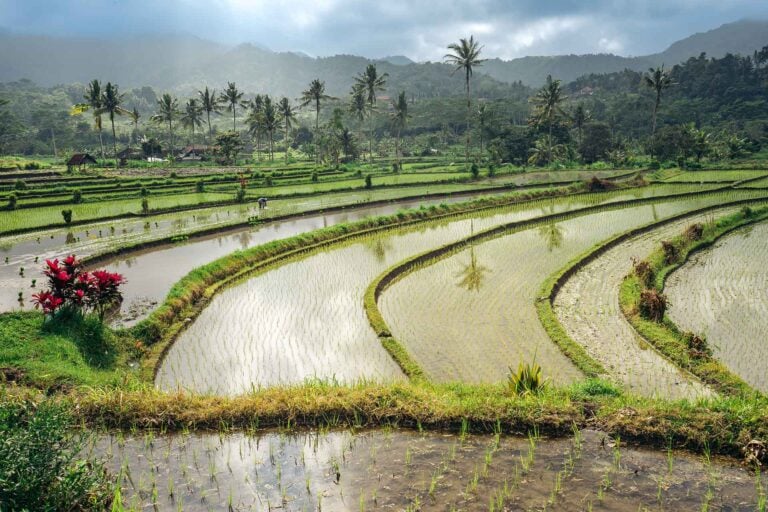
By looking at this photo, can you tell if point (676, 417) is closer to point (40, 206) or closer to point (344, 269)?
point (344, 269)

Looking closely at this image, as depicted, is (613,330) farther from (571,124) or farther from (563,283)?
(571,124)

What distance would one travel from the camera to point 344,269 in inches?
616

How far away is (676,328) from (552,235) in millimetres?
9669

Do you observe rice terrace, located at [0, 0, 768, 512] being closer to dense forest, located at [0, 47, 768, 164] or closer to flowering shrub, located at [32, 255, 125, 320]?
flowering shrub, located at [32, 255, 125, 320]

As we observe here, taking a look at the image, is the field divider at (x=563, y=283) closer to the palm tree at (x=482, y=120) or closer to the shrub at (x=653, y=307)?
the shrub at (x=653, y=307)

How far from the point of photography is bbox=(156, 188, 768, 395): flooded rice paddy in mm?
8891

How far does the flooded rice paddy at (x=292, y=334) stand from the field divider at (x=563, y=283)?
388 millimetres

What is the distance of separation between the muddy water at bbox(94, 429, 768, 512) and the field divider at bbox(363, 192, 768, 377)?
8.28 ft

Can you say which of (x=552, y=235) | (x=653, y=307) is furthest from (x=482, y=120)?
(x=653, y=307)

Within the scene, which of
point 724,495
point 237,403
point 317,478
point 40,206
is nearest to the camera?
point 724,495

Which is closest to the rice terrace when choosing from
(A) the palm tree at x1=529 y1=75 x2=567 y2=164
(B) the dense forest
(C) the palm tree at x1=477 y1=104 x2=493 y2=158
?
(A) the palm tree at x1=529 y1=75 x2=567 y2=164

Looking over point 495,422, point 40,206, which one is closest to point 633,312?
point 495,422

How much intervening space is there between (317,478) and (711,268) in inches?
548

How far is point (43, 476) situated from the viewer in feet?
15.7
